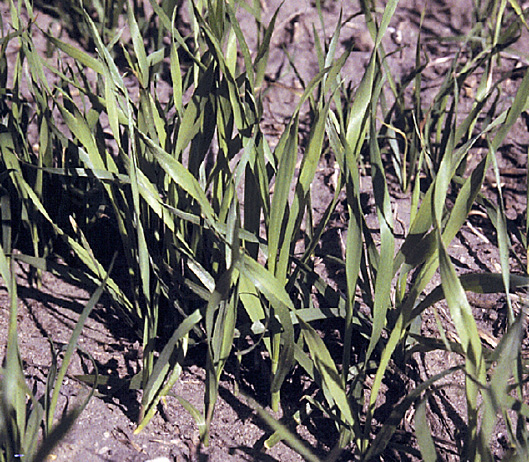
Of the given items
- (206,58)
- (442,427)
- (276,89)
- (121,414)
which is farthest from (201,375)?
(276,89)

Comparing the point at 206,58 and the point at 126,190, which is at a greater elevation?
the point at 206,58

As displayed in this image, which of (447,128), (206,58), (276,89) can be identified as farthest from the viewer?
(276,89)

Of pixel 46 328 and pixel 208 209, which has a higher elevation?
pixel 208 209

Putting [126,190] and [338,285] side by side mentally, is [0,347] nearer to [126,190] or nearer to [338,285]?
[126,190]

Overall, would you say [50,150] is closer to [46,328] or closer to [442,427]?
[46,328]

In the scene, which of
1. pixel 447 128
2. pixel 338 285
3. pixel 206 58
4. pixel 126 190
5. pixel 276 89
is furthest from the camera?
pixel 276 89

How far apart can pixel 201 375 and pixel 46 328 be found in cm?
30

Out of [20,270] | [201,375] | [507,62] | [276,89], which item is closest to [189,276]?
[201,375]

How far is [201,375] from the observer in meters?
1.12

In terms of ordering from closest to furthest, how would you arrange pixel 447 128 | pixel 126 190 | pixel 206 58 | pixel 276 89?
pixel 206 58, pixel 126 190, pixel 447 128, pixel 276 89

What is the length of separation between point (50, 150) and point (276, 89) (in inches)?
33.7

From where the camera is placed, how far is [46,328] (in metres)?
1.18

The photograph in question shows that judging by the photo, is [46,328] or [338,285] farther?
[338,285]

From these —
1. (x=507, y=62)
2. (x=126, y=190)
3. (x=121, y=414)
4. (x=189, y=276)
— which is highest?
→ (x=507, y=62)
